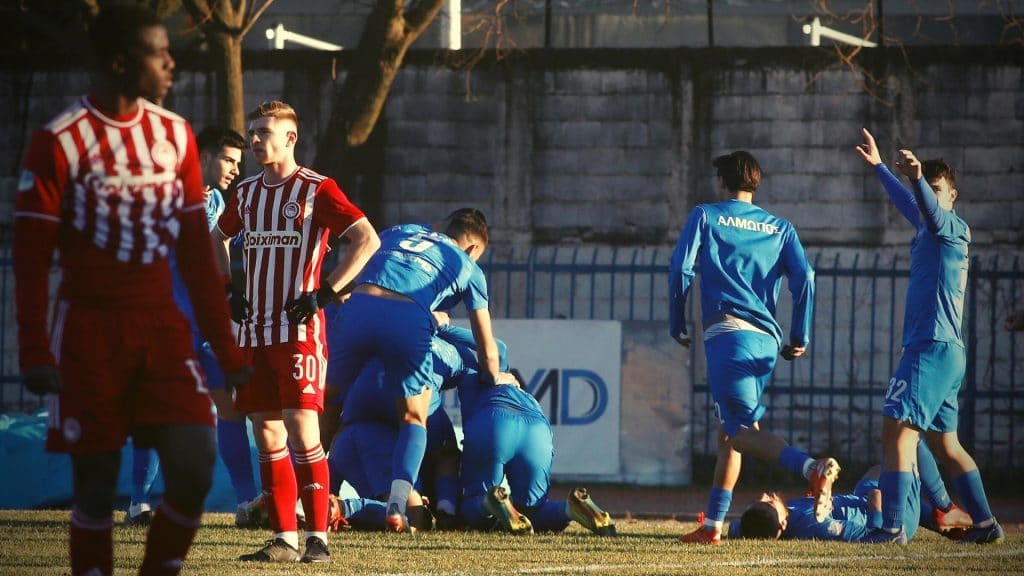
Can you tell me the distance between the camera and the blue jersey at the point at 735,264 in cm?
764

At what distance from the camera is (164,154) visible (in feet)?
14.7

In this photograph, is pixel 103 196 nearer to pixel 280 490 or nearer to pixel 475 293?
pixel 280 490

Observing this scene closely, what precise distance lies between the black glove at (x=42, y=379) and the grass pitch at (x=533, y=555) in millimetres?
1845

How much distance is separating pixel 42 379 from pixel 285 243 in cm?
230

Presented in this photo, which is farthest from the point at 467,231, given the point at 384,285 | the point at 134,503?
the point at 134,503

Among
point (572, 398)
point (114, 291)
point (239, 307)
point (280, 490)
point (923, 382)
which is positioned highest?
point (114, 291)

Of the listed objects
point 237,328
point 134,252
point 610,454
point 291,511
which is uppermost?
point 134,252

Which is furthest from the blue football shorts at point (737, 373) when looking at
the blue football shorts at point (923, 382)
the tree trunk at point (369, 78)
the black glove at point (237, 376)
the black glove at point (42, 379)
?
the tree trunk at point (369, 78)

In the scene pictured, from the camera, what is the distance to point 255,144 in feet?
20.8

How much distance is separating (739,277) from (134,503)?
341 cm

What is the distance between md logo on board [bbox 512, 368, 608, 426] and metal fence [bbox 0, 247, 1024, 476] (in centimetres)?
105

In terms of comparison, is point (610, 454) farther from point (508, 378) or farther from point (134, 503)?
point (134, 503)

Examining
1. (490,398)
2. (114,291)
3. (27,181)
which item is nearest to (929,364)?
(490,398)

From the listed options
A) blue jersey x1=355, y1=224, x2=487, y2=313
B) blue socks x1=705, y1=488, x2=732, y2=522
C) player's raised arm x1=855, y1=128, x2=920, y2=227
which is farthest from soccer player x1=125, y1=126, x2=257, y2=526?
player's raised arm x1=855, y1=128, x2=920, y2=227
